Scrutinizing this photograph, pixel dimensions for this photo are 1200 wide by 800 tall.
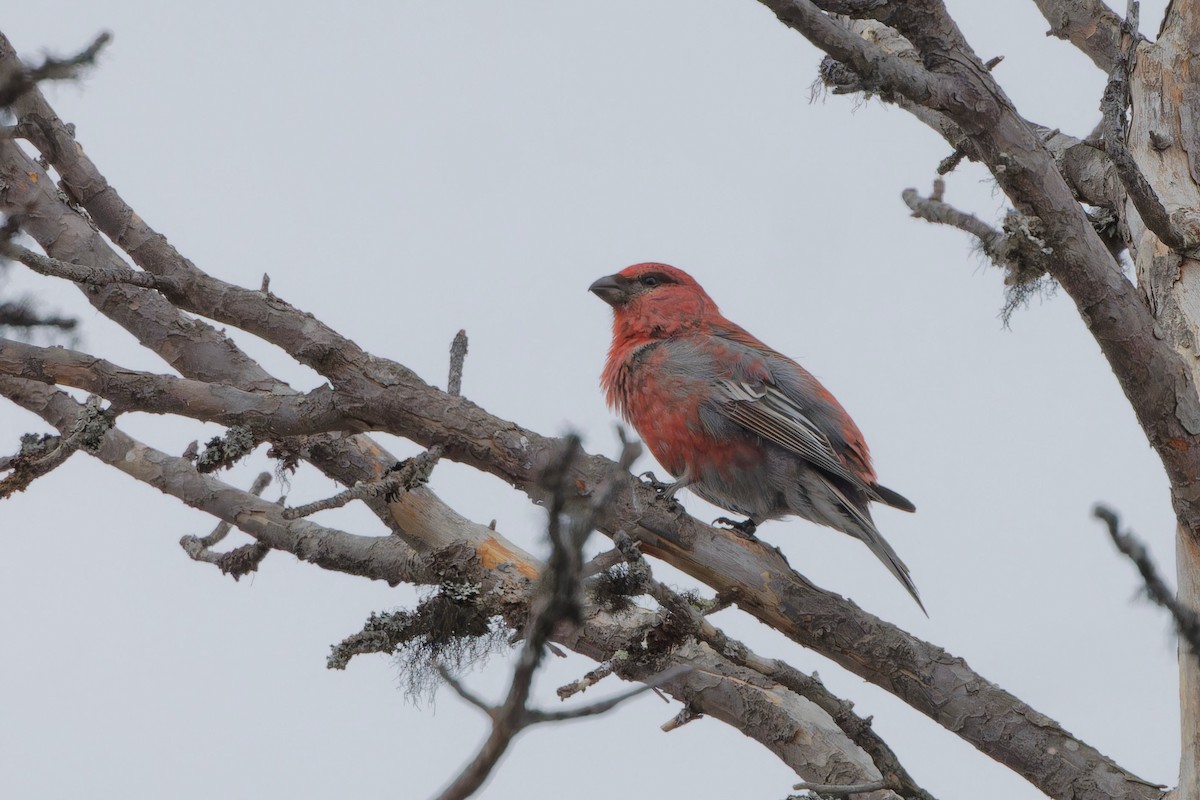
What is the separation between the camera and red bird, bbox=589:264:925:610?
5.02m

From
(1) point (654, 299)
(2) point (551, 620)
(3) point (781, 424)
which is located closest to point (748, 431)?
(3) point (781, 424)

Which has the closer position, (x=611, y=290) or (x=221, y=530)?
(x=221, y=530)

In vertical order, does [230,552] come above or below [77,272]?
below

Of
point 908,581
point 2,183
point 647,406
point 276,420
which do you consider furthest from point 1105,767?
point 2,183

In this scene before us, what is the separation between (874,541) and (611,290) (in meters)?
1.99

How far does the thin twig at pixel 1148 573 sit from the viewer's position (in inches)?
71.6

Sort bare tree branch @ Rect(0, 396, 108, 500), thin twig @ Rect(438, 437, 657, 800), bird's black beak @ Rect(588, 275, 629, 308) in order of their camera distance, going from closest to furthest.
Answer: thin twig @ Rect(438, 437, 657, 800), bare tree branch @ Rect(0, 396, 108, 500), bird's black beak @ Rect(588, 275, 629, 308)

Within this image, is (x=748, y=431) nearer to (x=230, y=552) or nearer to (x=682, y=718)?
(x=682, y=718)

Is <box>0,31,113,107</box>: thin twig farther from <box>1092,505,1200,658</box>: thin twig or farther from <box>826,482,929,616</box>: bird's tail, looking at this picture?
<box>826,482,929,616</box>: bird's tail

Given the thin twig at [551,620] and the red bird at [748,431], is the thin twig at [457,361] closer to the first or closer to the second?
the red bird at [748,431]

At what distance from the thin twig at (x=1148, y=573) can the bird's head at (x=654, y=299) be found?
3904 millimetres

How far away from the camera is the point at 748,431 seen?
509 centimetres

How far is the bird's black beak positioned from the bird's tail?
5.25ft

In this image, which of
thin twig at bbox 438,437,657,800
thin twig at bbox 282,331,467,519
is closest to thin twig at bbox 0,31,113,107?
thin twig at bbox 282,331,467,519
